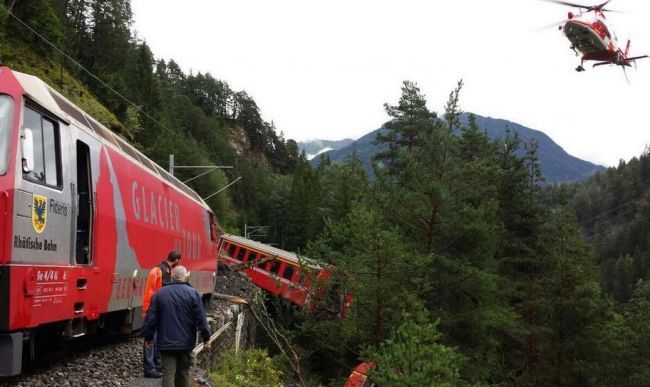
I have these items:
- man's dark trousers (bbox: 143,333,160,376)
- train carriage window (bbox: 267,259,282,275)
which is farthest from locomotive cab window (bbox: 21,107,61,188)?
train carriage window (bbox: 267,259,282,275)

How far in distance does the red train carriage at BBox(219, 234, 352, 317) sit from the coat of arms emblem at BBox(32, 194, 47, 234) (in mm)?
10353

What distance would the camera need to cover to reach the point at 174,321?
6051 mm

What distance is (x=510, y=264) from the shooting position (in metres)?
25.1

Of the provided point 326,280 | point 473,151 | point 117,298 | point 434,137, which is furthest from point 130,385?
point 473,151

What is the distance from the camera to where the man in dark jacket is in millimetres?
6035

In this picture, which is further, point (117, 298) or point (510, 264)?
point (510, 264)

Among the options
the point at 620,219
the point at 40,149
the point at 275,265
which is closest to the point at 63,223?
the point at 40,149

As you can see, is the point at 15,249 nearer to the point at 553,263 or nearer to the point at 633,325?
the point at 553,263

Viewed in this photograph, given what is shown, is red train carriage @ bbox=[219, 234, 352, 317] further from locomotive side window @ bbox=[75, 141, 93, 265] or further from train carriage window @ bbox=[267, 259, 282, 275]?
locomotive side window @ bbox=[75, 141, 93, 265]

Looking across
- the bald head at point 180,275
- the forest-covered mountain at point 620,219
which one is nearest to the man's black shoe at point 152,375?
the bald head at point 180,275

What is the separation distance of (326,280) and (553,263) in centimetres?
1076

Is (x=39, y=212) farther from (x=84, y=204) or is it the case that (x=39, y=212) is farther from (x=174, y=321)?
(x=174, y=321)

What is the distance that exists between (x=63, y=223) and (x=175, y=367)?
2.15 meters

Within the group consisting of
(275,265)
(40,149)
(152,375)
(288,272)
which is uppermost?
(40,149)
